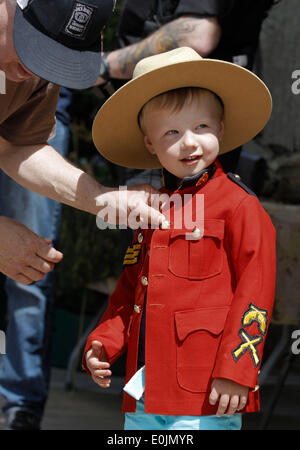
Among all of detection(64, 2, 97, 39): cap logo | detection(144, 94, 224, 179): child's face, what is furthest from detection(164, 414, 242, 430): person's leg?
detection(64, 2, 97, 39): cap logo

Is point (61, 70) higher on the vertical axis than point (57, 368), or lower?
higher

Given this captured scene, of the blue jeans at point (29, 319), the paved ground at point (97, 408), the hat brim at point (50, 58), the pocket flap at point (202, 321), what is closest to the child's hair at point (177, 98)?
the hat brim at point (50, 58)

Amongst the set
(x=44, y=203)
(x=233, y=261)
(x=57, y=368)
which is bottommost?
(x=57, y=368)

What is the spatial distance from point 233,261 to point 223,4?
3.48 feet

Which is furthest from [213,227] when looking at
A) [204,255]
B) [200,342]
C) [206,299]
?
[200,342]

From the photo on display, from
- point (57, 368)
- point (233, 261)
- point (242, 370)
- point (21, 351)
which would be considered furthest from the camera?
point (57, 368)

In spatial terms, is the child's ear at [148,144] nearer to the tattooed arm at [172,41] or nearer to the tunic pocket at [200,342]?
the tunic pocket at [200,342]

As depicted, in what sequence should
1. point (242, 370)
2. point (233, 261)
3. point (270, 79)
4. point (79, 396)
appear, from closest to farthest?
point (242, 370), point (233, 261), point (79, 396), point (270, 79)

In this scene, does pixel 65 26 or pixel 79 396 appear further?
pixel 79 396

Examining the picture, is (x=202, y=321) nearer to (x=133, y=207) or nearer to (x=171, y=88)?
(x=133, y=207)

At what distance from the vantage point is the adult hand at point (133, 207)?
1.89 meters

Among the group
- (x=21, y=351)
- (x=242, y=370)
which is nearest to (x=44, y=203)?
(x=21, y=351)

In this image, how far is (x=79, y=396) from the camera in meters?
4.08

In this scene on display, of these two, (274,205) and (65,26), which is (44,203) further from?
(65,26)
